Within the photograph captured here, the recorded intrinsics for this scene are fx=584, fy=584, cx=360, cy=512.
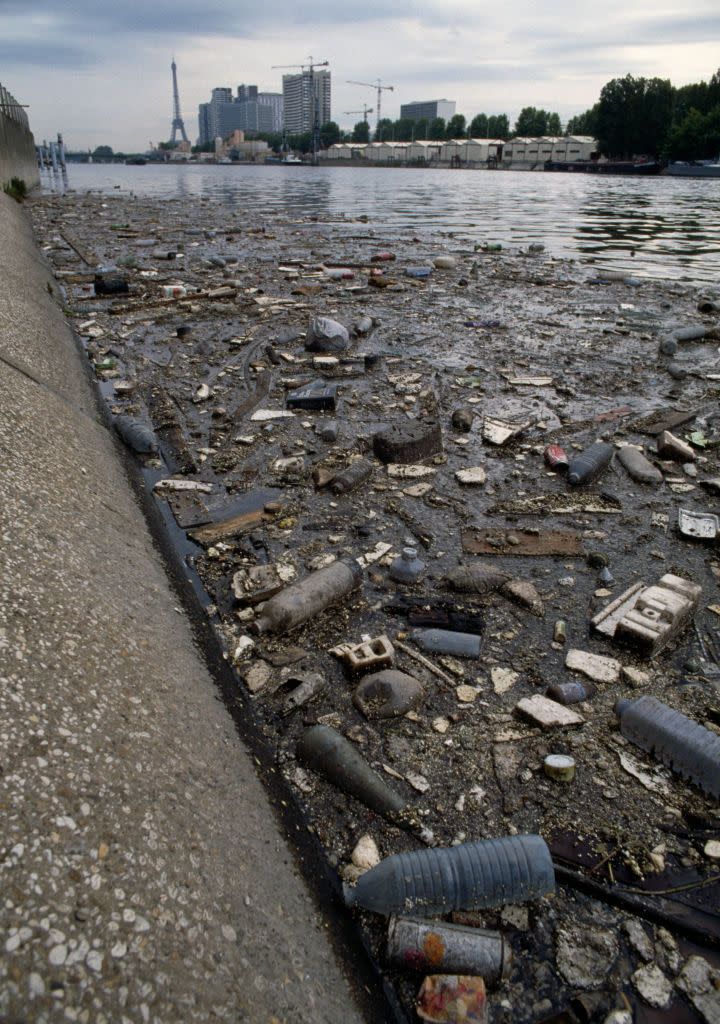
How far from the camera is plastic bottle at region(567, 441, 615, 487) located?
11.1 ft

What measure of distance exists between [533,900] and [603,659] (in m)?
0.95

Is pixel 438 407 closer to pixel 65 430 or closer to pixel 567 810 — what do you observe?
pixel 65 430

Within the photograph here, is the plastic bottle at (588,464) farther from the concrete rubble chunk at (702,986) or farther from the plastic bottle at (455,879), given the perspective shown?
the concrete rubble chunk at (702,986)

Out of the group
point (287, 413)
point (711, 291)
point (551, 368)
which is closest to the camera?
point (287, 413)

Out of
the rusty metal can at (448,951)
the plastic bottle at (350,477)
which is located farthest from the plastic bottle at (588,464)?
the rusty metal can at (448,951)

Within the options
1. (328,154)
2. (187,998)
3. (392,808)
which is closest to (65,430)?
(392,808)

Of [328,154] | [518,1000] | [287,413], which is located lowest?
[518,1000]

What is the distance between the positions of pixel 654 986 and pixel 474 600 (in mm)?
1395

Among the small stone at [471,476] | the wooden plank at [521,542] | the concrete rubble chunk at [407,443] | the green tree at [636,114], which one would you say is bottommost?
the wooden plank at [521,542]

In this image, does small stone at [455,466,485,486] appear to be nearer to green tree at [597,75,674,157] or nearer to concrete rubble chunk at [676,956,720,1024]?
concrete rubble chunk at [676,956,720,1024]

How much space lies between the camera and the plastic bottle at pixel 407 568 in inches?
102

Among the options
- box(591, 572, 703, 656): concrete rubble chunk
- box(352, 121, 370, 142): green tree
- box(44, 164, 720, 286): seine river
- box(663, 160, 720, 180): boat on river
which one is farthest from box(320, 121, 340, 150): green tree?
box(591, 572, 703, 656): concrete rubble chunk

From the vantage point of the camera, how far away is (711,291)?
26.9ft

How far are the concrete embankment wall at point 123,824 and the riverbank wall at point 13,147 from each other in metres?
18.0
